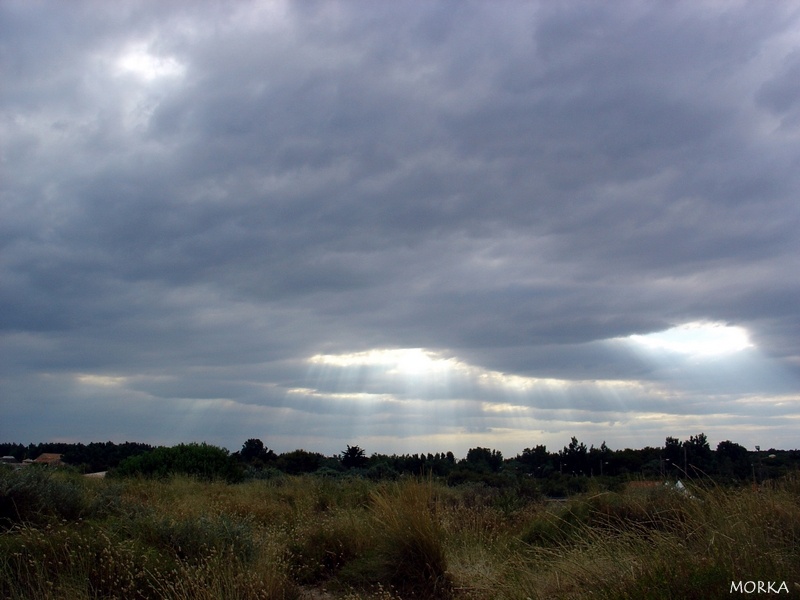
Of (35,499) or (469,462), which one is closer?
(35,499)

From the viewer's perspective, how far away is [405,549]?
8.86 meters

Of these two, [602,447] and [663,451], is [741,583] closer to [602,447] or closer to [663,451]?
[663,451]

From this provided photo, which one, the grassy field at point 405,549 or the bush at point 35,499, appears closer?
the grassy field at point 405,549

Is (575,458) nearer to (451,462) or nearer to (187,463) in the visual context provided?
(451,462)

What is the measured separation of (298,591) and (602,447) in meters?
31.7

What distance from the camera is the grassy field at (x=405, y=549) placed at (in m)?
5.91

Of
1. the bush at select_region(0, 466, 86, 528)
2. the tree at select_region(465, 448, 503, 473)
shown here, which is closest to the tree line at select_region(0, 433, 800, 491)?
the tree at select_region(465, 448, 503, 473)

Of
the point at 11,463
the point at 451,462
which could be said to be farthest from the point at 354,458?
the point at 11,463

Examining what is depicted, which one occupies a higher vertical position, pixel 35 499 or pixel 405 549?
pixel 35 499

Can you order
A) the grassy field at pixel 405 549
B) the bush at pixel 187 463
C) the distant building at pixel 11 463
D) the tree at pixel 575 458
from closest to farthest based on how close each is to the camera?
the grassy field at pixel 405 549, the distant building at pixel 11 463, the bush at pixel 187 463, the tree at pixel 575 458

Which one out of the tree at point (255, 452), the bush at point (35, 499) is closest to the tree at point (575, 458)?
the tree at point (255, 452)

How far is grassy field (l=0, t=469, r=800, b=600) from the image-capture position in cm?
591

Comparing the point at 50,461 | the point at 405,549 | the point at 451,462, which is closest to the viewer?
the point at 405,549

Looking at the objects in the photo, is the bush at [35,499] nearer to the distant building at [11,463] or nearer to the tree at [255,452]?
the distant building at [11,463]
